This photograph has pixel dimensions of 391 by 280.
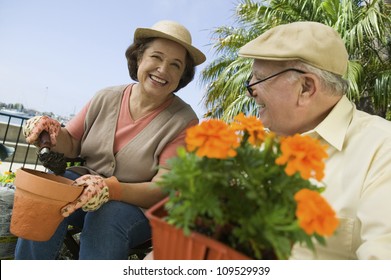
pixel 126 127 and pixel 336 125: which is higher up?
pixel 336 125

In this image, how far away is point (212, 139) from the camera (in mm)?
492

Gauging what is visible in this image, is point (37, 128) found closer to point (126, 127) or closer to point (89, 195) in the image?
point (126, 127)

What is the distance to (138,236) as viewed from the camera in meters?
1.51

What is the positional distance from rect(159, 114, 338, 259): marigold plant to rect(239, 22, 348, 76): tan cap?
26.6 inches

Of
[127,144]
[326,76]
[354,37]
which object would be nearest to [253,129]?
[326,76]

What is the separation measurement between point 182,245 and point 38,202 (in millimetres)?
705

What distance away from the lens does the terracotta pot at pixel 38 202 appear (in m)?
1.02

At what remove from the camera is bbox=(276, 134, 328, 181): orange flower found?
479mm

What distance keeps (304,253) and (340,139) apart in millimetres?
409

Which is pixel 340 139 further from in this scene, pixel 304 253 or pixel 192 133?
pixel 192 133

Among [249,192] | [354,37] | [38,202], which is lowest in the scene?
[38,202]

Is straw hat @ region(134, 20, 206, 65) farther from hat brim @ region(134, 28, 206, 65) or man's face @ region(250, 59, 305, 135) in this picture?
man's face @ region(250, 59, 305, 135)

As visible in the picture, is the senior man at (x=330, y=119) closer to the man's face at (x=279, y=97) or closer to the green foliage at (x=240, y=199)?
the man's face at (x=279, y=97)
